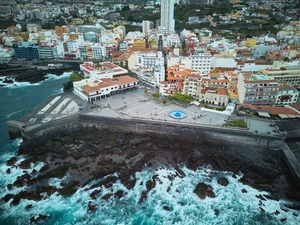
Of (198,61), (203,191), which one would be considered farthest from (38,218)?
(198,61)

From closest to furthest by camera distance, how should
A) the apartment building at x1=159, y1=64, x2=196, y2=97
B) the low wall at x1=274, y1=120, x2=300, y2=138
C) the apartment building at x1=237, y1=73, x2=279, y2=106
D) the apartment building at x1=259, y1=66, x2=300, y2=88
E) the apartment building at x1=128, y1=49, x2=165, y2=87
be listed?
1. the low wall at x1=274, y1=120, x2=300, y2=138
2. the apartment building at x1=237, y1=73, x2=279, y2=106
3. the apartment building at x1=159, y1=64, x2=196, y2=97
4. the apartment building at x1=259, y1=66, x2=300, y2=88
5. the apartment building at x1=128, y1=49, x2=165, y2=87

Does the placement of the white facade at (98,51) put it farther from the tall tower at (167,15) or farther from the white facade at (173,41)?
the tall tower at (167,15)

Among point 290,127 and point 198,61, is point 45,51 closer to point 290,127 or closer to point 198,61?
point 198,61

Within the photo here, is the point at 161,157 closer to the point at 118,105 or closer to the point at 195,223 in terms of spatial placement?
the point at 195,223

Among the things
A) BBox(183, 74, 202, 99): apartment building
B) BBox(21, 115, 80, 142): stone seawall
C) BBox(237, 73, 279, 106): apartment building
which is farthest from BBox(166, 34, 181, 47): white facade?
BBox(21, 115, 80, 142): stone seawall

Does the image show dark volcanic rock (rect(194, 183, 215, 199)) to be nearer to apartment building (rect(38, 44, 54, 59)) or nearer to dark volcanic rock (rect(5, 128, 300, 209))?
dark volcanic rock (rect(5, 128, 300, 209))

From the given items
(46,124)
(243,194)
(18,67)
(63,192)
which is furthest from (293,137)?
(18,67)

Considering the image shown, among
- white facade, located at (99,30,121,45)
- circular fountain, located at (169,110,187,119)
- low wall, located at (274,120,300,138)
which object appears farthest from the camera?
white facade, located at (99,30,121,45)
